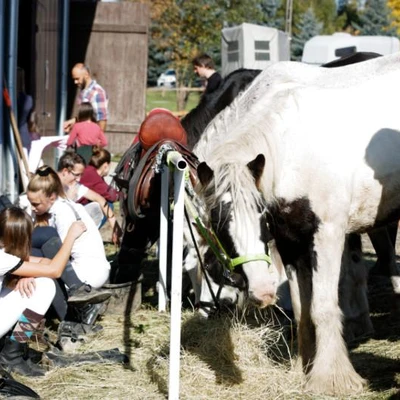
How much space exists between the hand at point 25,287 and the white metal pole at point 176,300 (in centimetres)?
94

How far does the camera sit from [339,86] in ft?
16.2

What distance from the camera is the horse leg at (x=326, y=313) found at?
447cm

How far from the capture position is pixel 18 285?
179 inches

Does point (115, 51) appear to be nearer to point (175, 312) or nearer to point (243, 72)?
point (243, 72)

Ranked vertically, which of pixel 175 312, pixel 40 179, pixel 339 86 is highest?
pixel 339 86

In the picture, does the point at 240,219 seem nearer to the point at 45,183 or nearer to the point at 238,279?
the point at 238,279

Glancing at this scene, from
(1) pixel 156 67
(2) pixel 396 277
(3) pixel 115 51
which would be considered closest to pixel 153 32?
(3) pixel 115 51

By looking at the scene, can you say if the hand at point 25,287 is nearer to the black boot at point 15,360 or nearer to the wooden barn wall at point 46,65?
the black boot at point 15,360

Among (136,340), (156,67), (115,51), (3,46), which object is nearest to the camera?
(136,340)

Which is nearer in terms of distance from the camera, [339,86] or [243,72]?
[339,86]

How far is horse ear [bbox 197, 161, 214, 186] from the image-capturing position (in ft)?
13.8

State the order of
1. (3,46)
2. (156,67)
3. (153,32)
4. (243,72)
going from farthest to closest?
(156,67)
(153,32)
(3,46)
(243,72)

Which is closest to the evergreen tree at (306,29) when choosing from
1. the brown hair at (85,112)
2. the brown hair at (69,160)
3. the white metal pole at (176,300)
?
the brown hair at (85,112)

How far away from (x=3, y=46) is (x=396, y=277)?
474 centimetres
